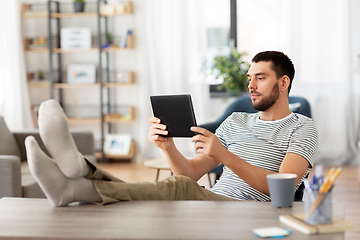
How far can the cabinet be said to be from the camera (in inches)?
194

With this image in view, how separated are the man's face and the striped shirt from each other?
0.09 m

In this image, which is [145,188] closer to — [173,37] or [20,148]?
[20,148]

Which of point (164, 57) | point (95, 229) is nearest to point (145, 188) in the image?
point (95, 229)

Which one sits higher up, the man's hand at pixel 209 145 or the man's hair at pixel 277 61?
the man's hair at pixel 277 61

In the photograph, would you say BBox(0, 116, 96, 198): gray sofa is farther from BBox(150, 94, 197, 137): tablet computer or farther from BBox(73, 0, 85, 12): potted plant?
BBox(73, 0, 85, 12): potted plant

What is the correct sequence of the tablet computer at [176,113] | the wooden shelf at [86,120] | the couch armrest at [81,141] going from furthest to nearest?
the wooden shelf at [86,120]
the couch armrest at [81,141]
the tablet computer at [176,113]

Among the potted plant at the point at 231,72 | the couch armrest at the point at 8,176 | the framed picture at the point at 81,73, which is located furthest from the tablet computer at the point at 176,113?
the framed picture at the point at 81,73

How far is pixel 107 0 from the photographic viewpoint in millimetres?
5086

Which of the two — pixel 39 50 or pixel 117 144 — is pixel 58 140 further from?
pixel 39 50

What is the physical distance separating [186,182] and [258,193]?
16.3 inches

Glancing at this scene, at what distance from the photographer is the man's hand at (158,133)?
63.7 inches

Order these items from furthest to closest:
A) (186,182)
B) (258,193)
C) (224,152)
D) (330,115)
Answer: (330,115), (258,193), (224,152), (186,182)

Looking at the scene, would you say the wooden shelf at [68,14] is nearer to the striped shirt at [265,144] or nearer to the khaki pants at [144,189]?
the striped shirt at [265,144]

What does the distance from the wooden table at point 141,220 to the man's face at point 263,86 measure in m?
0.67
